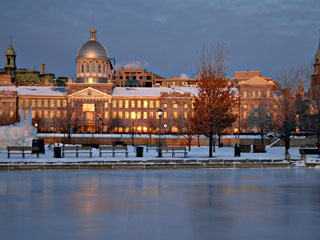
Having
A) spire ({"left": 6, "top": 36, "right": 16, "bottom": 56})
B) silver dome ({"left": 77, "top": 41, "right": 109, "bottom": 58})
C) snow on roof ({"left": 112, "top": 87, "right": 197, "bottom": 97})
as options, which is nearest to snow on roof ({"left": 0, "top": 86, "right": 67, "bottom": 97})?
silver dome ({"left": 77, "top": 41, "right": 109, "bottom": 58})

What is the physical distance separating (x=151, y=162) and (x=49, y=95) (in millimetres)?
96738

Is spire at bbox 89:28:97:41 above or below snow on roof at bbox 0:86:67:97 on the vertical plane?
above

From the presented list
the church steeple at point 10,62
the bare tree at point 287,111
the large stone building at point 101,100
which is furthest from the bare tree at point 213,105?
the church steeple at point 10,62

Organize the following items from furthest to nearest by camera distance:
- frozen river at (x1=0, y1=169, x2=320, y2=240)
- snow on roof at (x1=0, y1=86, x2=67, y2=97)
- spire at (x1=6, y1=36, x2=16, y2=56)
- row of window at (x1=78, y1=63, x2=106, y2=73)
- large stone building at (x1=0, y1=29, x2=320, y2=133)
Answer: spire at (x1=6, y1=36, x2=16, y2=56), snow on roof at (x1=0, y1=86, x2=67, y2=97), row of window at (x1=78, y1=63, x2=106, y2=73), large stone building at (x1=0, y1=29, x2=320, y2=133), frozen river at (x1=0, y1=169, x2=320, y2=240)

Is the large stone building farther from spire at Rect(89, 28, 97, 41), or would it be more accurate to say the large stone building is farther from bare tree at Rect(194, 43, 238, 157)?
bare tree at Rect(194, 43, 238, 157)

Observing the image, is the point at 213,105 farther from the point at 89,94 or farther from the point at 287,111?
the point at 89,94

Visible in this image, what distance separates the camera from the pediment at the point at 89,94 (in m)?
119

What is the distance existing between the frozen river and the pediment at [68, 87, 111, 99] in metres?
98.7

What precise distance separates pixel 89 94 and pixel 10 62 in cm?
6134

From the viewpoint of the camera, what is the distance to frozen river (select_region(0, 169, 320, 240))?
33.4 feet

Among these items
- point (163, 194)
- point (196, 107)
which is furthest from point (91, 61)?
point (163, 194)

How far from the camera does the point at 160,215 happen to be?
476 inches

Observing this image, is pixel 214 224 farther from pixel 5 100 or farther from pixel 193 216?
pixel 5 100

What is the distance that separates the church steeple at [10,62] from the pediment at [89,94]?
57177 mm
